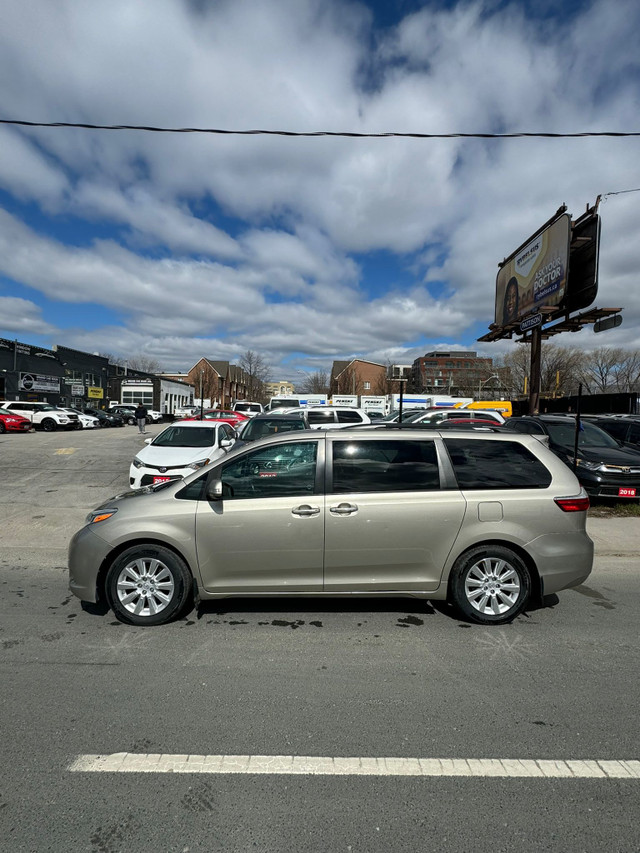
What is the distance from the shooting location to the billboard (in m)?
13.7

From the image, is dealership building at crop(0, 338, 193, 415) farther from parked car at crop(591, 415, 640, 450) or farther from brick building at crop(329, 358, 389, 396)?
parked car at crop(591, 415, 640, 450)

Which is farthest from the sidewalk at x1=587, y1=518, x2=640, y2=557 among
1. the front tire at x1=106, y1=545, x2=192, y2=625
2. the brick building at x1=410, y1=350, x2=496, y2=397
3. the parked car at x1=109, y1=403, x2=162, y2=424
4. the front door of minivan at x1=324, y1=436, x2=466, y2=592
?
the brick building at x1=410, y1=350, x2=496, y2=397

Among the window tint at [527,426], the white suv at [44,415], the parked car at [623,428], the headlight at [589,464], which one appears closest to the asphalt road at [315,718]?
the headlight at [589,464]

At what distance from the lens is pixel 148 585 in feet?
13.2

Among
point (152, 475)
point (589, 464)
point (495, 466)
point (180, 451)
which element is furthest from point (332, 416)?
point (495, 466)

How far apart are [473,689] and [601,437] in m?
9.02

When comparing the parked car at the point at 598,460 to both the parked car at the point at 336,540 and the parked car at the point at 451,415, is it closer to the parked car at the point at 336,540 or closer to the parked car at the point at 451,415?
the parked car at the point at 336,540

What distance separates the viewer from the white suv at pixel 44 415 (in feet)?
88.9

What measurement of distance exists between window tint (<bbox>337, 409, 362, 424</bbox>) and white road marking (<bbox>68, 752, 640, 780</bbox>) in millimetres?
14295

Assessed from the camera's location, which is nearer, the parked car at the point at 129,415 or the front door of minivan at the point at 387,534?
the front door of minivan at the point at 387,534

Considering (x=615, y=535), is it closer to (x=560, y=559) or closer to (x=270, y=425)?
(x=560, y=559)

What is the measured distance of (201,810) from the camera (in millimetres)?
2152

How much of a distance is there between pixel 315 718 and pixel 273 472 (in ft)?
6.48

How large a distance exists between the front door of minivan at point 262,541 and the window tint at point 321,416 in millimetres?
12597
